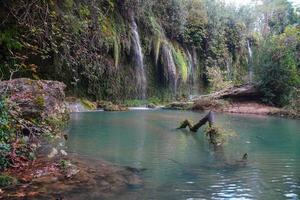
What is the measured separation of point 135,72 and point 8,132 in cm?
1890

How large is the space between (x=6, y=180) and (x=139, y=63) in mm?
19743

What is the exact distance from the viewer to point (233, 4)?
1451 inches

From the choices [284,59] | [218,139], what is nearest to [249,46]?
[284,59]

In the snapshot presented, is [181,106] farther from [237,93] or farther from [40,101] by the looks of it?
[40,101]

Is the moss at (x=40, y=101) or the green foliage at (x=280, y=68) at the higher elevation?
the green foliage at (x=280, y=68)

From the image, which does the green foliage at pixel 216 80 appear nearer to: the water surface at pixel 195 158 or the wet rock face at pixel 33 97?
the water surface at pixel 195 158

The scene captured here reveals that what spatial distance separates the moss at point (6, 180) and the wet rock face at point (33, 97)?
1578mm

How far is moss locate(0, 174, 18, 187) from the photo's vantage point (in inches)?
228

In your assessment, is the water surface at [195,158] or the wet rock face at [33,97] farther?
the wet rock face at [33,97]

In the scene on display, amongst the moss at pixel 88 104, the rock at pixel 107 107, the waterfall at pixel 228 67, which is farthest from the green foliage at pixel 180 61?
the moss at pixel 88 104

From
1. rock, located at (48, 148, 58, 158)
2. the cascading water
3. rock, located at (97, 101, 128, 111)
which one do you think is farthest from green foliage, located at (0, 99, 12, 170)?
the cascading water

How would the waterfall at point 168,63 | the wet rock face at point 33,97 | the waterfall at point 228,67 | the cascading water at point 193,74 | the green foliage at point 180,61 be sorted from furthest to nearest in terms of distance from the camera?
the waterfall at point 228,67 < the cascading water at point 193,74 < the green foliage at point 180,61 < the waterfall at point 168,63 < the wet rock face at point 33,97

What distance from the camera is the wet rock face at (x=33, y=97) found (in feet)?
25.6

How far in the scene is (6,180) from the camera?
5855 mm
